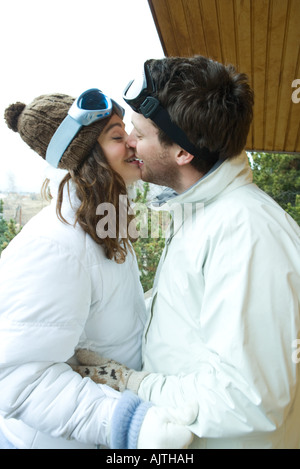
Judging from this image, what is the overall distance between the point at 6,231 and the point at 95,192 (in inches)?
143

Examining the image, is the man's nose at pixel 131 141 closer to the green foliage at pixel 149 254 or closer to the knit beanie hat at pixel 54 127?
the knit beanie hat at pixel 54 127

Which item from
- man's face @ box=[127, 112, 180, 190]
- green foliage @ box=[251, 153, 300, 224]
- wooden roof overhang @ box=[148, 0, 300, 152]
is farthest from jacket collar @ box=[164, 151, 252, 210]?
green foliage @ box=[251, 153, 300, 224]

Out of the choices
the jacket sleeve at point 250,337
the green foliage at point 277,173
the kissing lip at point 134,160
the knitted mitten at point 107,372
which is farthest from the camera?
the green foliage at point 277,173

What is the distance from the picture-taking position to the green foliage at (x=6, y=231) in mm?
4102

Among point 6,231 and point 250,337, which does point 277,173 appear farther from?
point 250,337

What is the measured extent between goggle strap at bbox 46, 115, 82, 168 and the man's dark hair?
285 mm

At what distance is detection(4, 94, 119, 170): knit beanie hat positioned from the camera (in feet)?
3.63

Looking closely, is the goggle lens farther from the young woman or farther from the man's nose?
the man's nose

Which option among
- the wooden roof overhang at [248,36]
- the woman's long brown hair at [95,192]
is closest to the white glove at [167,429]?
the woman's long brown hair at [95,192]

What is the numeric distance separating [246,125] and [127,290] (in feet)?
2.14

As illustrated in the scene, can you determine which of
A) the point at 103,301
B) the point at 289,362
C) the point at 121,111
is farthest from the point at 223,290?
the point at 121,111

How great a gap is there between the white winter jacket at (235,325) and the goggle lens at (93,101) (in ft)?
1.52

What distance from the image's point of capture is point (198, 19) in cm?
245

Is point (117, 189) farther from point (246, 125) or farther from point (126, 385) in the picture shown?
point (126, 385)
